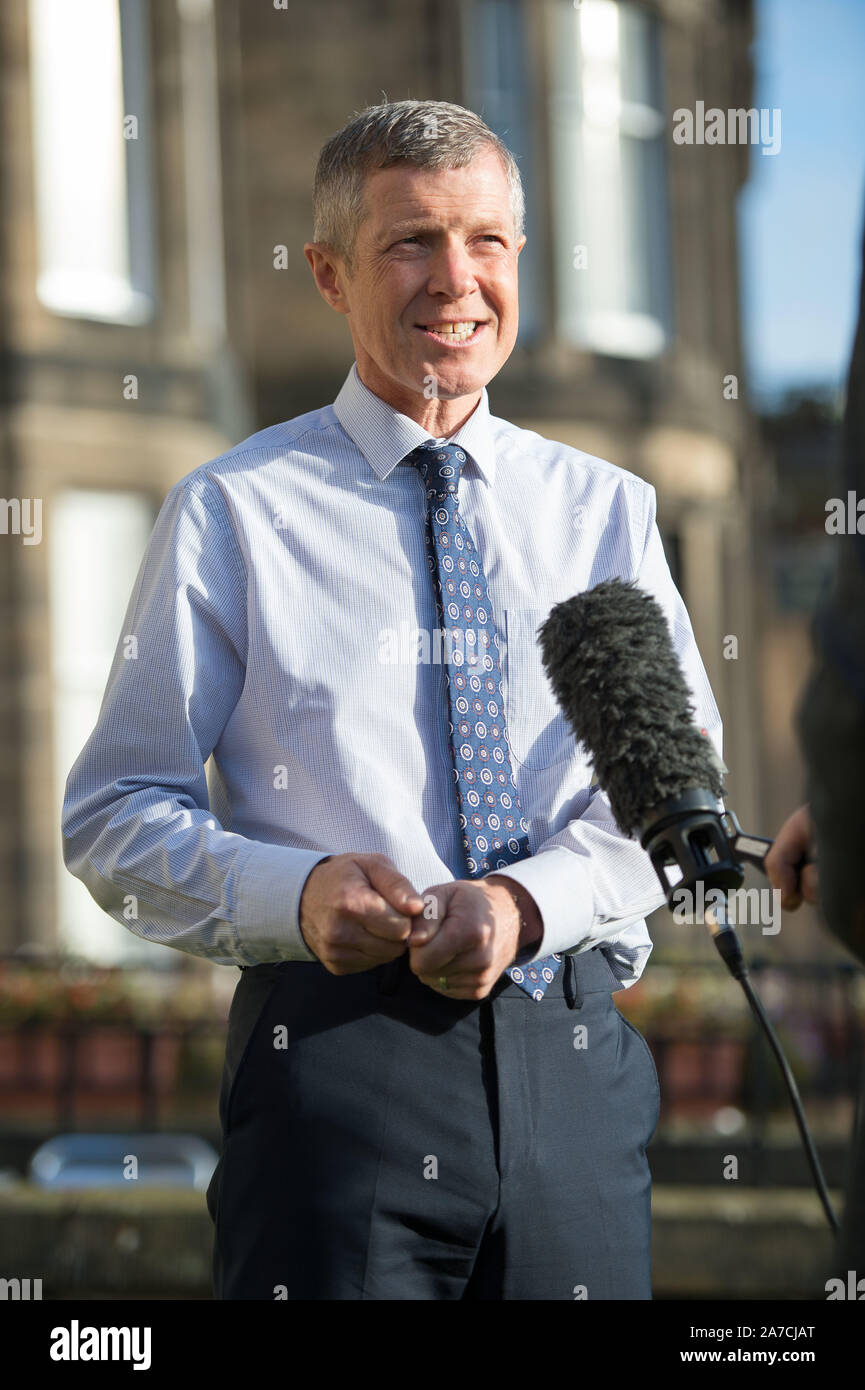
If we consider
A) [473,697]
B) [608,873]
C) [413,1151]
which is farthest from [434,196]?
[413,1151]

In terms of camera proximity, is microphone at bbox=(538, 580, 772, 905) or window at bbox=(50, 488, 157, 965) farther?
window at bbox=(50, 488, 157, 965)

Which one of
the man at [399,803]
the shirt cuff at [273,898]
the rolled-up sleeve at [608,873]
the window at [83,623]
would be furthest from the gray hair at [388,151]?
the window at [83,623]

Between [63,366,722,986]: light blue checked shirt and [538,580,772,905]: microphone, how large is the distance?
206 mm

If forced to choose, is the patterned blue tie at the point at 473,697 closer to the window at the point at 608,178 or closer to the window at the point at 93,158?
the window at the point at 93,158

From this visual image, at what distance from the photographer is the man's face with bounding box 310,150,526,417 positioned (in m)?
2.30

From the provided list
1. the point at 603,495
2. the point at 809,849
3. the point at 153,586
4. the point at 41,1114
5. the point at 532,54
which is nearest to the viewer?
the point at 809,849

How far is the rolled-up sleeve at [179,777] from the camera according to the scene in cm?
213

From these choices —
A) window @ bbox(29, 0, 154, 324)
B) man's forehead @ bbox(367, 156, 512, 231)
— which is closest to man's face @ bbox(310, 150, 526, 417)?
man's forehead @ bbox(367, 156, 512, 231)

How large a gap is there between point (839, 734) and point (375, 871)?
81cm

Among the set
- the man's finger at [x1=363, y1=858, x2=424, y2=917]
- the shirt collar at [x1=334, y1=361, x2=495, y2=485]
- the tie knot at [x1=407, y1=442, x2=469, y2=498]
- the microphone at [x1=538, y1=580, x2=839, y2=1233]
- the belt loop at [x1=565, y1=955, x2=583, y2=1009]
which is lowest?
the belt loop at [x1=565, y1=955, x2=583, y2=1009]

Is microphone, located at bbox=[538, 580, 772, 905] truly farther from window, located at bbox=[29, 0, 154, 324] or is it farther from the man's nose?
window, located at bbox=[29, 0, 154, 324]

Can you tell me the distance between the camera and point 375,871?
2.00 m
